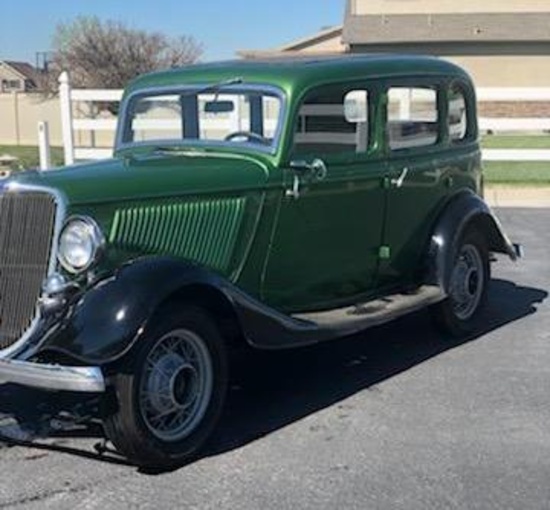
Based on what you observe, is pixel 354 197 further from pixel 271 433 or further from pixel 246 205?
pixel 271 433

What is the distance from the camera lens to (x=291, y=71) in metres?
6.12

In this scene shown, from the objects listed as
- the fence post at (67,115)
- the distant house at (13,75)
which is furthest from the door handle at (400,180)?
the distant house at (13,75)

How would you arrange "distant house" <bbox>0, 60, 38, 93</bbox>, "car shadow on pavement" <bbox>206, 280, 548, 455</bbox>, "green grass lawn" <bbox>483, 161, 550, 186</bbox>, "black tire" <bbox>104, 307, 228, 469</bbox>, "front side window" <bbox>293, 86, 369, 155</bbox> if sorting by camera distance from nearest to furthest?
"black tire" <bbox>104, 307, 228, 469</bbox>
"car shadow on pavement" <bbox>206, 280, 548, 455</bbox>
"front side window" <bbox>293, 86, 369, 155</bbox>
"green grass lawn" <bbox>483, 161, 550, 186</bbox>
"distant house" <bbox>0, 60, 38, 93</bbox>

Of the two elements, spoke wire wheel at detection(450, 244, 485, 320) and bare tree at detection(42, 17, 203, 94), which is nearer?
spoke wire wheel at detection(450, 244, 485, 320)

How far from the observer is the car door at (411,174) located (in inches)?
263

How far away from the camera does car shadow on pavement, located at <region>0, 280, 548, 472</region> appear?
17.5 ft

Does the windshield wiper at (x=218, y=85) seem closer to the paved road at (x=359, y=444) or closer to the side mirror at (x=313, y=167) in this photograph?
the side mirror at (x=313, y=167)

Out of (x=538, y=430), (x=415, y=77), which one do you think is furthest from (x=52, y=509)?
(x=415, y=77)

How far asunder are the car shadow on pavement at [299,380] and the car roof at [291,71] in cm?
173

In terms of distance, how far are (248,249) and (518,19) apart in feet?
139

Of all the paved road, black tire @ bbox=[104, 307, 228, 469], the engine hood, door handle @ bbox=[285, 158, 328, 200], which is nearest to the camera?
the paved road

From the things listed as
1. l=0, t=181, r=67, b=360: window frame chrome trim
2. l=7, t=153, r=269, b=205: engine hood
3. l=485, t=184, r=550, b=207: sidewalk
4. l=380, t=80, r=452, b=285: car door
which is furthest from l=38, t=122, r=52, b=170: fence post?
l=0, t=181, r=67, b=360: window frame chrome trim

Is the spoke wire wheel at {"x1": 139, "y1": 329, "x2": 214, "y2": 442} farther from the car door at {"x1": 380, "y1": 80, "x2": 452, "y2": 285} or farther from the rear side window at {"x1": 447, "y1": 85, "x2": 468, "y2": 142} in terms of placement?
the rear side window at {"x1": 447, "y1": 85, "x2": 468, "y2": 142}

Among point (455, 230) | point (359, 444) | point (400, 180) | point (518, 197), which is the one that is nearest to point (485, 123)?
point (518, 197)
